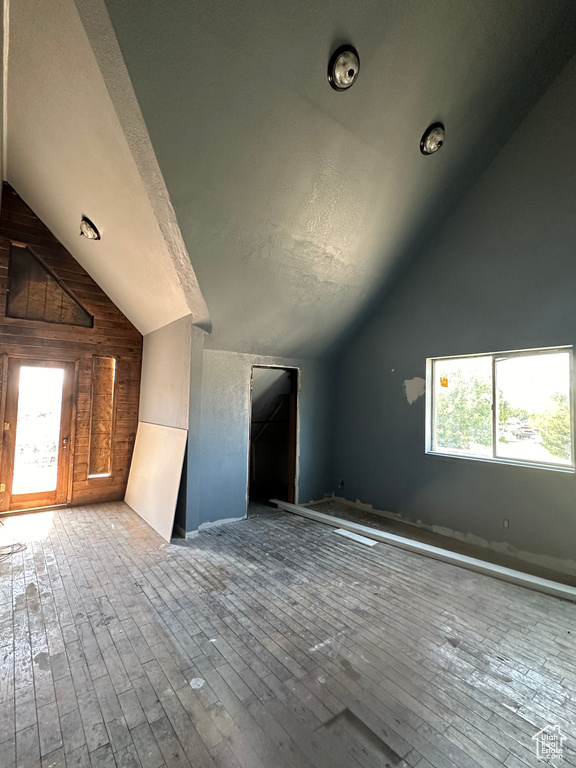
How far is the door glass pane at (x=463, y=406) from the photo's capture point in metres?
3.97

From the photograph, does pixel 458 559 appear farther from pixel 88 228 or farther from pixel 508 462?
pixel 88 228

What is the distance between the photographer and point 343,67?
245 centimetres

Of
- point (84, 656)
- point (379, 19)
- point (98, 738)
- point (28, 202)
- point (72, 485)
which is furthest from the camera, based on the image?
point (72, 485)

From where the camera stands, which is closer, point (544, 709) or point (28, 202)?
point (544, 709)

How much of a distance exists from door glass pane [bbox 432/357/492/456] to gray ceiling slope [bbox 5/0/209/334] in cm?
301

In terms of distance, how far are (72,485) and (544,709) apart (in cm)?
542

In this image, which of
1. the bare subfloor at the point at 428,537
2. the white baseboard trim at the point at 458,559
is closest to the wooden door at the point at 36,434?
the white baseboard trim at the point at 458,559

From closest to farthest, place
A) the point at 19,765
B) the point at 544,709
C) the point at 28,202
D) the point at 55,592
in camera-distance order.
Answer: the point at 19,765, the point at 544,709, the point at 55,592, the point at 28,202

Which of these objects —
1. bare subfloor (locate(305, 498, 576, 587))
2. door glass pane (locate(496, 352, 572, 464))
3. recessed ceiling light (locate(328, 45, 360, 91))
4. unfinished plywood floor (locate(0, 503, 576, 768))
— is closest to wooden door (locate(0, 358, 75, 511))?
unfinished plywood floor (locate(0, 503, 576, 768))

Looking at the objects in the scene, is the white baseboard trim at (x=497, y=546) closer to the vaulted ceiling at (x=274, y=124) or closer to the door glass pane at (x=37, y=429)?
the vaulted ceiling at (x=274, y=124)

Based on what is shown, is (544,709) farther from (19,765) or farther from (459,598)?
(19,765)

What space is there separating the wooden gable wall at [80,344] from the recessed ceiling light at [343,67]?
124 inches

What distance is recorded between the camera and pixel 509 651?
7.27 ft

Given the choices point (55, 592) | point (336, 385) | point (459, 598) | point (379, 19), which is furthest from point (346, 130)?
point (55, 592)
